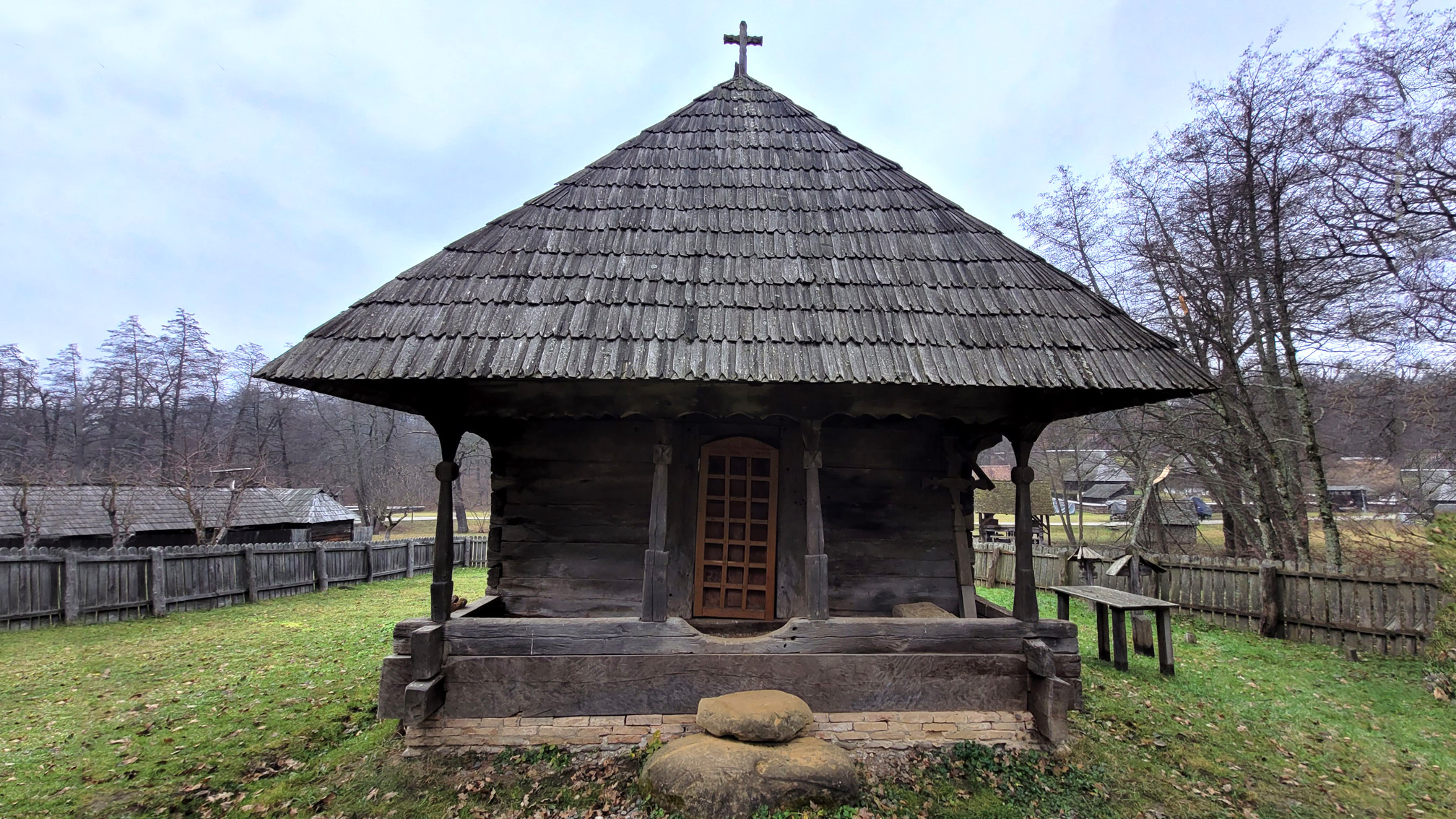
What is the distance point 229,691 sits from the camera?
639cm

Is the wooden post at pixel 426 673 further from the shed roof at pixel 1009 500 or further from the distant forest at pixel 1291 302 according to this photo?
the shed roof at pixel 1009 500

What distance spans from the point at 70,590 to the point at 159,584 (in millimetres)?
1268

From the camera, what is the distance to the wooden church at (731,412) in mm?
4426

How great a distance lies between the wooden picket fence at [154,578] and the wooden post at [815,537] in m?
12.8

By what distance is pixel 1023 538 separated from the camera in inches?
199

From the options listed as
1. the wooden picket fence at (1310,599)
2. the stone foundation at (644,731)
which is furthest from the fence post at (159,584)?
the wooden picket fence at (1310,599)

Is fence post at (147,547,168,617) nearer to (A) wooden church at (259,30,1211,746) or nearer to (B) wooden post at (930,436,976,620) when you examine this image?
(A) wooden church at (259,30,1211,746)

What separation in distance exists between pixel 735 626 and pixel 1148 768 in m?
3.45

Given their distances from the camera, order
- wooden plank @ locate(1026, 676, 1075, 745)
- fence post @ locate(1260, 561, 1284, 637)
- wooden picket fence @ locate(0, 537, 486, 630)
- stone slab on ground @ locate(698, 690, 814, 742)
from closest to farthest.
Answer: stone slab on ground @ locate(698, 690, 814, 742) < wooden plank @ locate(1026, 676, 1075, 745) < fence post @ locate(1260, 561, 1284, 637) < wooden picket fence @ locate(0, 537, 486, 630)

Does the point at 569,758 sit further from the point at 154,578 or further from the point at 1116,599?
the point at 154,578

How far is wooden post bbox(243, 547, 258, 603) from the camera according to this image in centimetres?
1273

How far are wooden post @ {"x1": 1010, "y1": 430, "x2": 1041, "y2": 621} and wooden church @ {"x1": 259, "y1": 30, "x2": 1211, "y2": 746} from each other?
0.03 m

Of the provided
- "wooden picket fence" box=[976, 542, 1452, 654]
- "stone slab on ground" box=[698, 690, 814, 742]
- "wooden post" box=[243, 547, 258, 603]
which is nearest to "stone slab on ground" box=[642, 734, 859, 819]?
"stone slab on ground" box=[698, 690, 814, 742]

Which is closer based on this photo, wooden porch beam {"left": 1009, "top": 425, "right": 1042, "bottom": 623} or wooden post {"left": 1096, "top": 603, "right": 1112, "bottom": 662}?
wooden porch beam {"left": 1009, "top": 425, "right": 1042, "bottom": 623}
